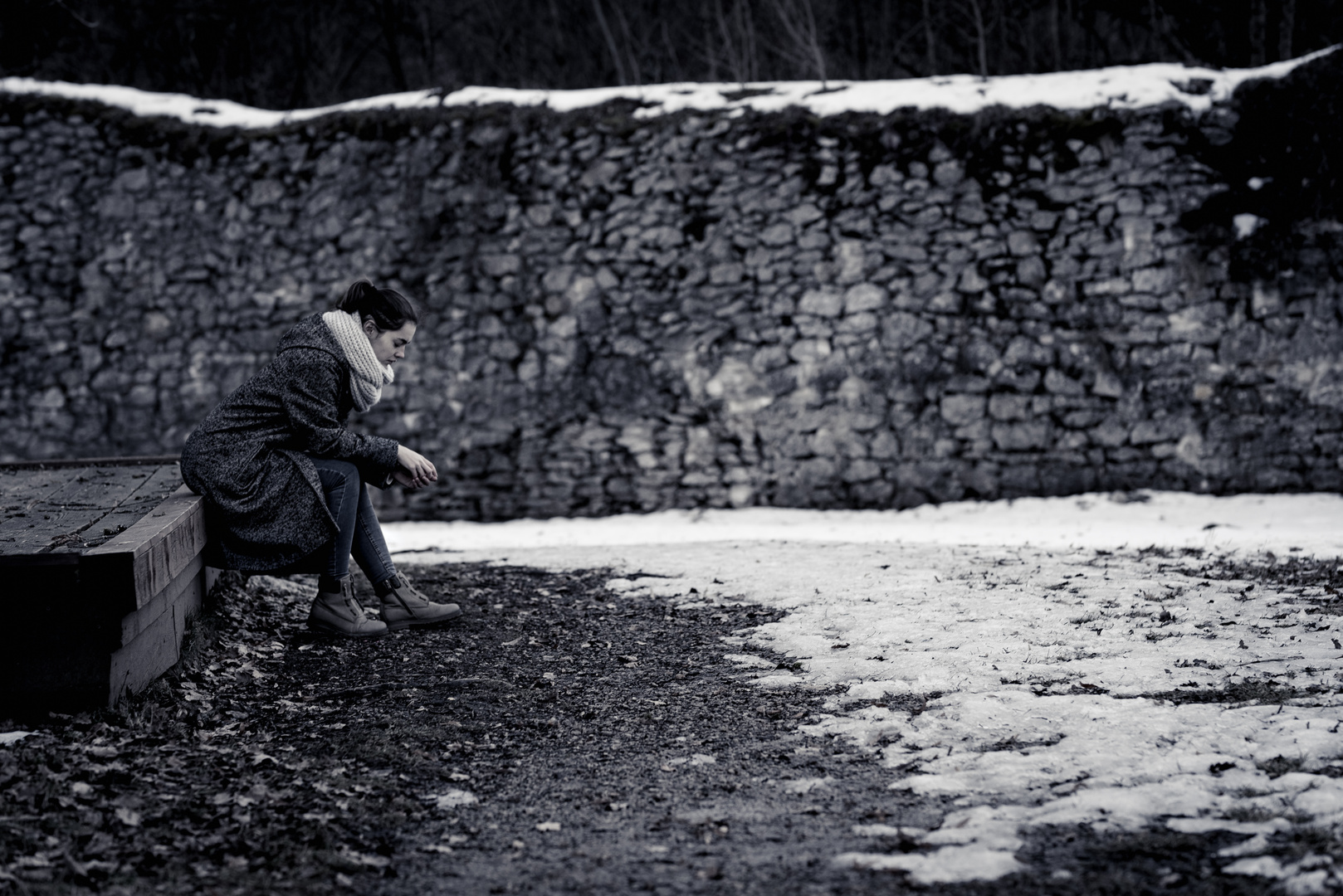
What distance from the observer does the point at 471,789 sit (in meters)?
2.63

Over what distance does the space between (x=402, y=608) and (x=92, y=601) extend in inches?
55.7

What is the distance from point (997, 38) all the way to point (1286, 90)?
5526 millimetres

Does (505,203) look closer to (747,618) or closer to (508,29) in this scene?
(747,618)

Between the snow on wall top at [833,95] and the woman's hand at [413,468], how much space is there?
536cm

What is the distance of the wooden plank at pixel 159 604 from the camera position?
115 inches

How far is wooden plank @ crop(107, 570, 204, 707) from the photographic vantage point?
295 centimetres

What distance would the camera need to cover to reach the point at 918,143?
7.93m

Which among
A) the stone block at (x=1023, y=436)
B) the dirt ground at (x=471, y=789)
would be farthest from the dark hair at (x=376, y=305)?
the stone block at (x=1023, y=436)

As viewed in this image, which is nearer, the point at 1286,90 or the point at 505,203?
the point at 1286,90

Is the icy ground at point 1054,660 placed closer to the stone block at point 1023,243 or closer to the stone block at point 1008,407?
the stone block at point 1008,407

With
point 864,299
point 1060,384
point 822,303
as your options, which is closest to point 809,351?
point 822,303

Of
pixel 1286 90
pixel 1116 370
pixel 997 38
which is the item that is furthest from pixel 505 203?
pixel 997 38

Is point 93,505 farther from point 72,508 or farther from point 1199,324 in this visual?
point 1199,324

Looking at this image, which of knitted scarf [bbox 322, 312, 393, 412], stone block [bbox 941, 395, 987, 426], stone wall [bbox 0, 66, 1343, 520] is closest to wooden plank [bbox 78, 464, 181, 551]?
knitted scarf [bbox 322, 312, 393, 412]
